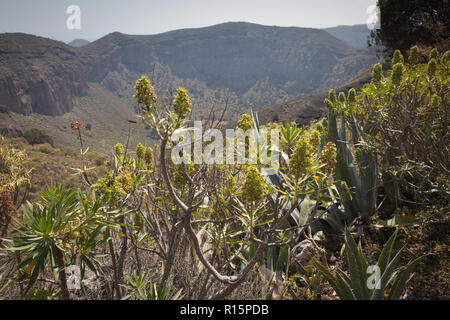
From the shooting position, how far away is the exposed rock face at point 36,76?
2940 inches

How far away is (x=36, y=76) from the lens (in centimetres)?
8744

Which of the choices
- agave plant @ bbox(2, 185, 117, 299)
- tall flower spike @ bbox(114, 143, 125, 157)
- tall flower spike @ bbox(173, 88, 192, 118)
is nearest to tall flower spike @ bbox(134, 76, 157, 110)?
tall flower spike @ bbox(173, 88, 192, 118)

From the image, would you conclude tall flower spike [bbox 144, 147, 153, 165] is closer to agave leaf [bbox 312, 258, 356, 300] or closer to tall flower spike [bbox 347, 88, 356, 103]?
agave leaf [bbox 312, 258, 356, 300]

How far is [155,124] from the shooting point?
4.67 ft

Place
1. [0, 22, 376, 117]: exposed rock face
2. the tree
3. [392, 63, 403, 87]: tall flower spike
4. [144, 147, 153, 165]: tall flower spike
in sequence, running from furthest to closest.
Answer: [0, 22, 376, 117]: exposed rock face < the tree < [392, 63, 403, 87]: tall flower spike < [144, 147, 153, 165]: tall flower spike

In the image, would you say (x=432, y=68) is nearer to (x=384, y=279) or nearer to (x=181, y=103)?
(x=384, y=279)

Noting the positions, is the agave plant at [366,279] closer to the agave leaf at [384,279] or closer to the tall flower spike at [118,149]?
the agave leaf at [384,279]

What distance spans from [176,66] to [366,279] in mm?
193639

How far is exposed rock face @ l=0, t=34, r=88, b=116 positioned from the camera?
74.7m

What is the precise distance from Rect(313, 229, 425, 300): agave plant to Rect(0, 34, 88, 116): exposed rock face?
3500 inches

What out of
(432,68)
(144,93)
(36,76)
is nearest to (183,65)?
(36,76)

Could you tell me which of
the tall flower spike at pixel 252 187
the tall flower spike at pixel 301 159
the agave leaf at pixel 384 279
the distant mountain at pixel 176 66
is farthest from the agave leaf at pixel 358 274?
Result: the distant mountain at pixel 176 66
